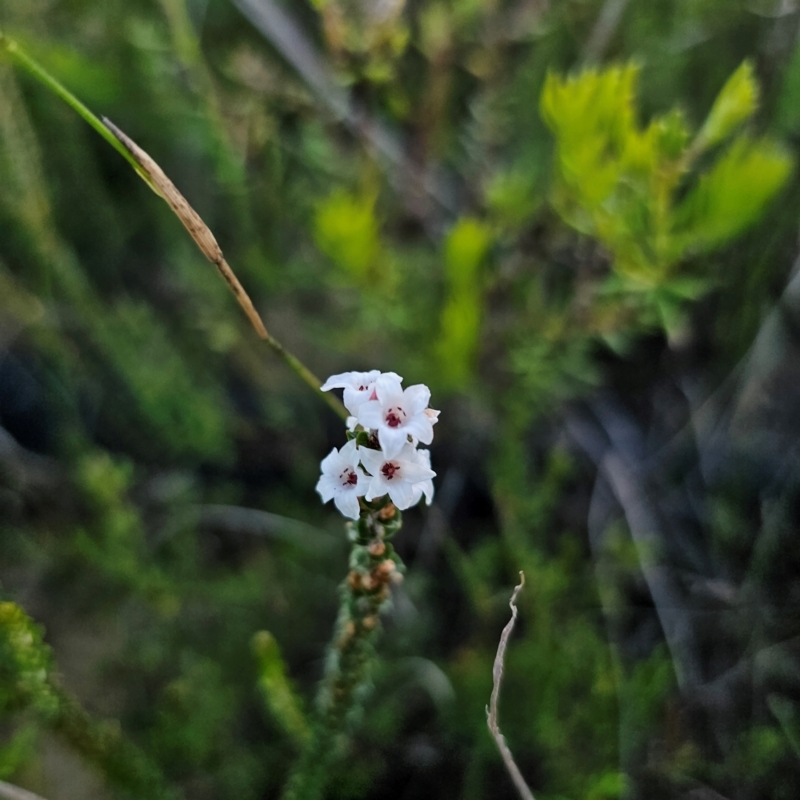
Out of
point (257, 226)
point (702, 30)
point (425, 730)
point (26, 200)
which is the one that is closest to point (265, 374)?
point (257, 226)

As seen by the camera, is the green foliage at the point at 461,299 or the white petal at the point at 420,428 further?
the green foliage at the point at 461,299

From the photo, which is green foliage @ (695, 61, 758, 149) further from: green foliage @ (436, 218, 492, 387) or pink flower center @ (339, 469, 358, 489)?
pink flower center @ (339, 469, 358, 489)

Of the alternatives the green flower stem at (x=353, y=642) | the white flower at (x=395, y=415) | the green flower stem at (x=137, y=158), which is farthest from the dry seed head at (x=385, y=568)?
the green flower stem at (x=137, y=158)

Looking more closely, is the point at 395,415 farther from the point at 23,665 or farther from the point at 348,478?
the point at 23,665

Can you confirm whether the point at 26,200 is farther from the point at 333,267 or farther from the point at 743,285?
the point at 743,285

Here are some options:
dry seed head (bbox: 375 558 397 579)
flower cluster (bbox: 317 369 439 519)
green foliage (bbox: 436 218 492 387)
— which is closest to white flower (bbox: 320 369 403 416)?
flower cluster (bbox: 317 369 439 519)

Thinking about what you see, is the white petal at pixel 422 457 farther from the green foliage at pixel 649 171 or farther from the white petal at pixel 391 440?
the green foliage at pixel 649 171

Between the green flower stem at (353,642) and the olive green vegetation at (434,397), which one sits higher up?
the olive green vegetation at (434,397)
